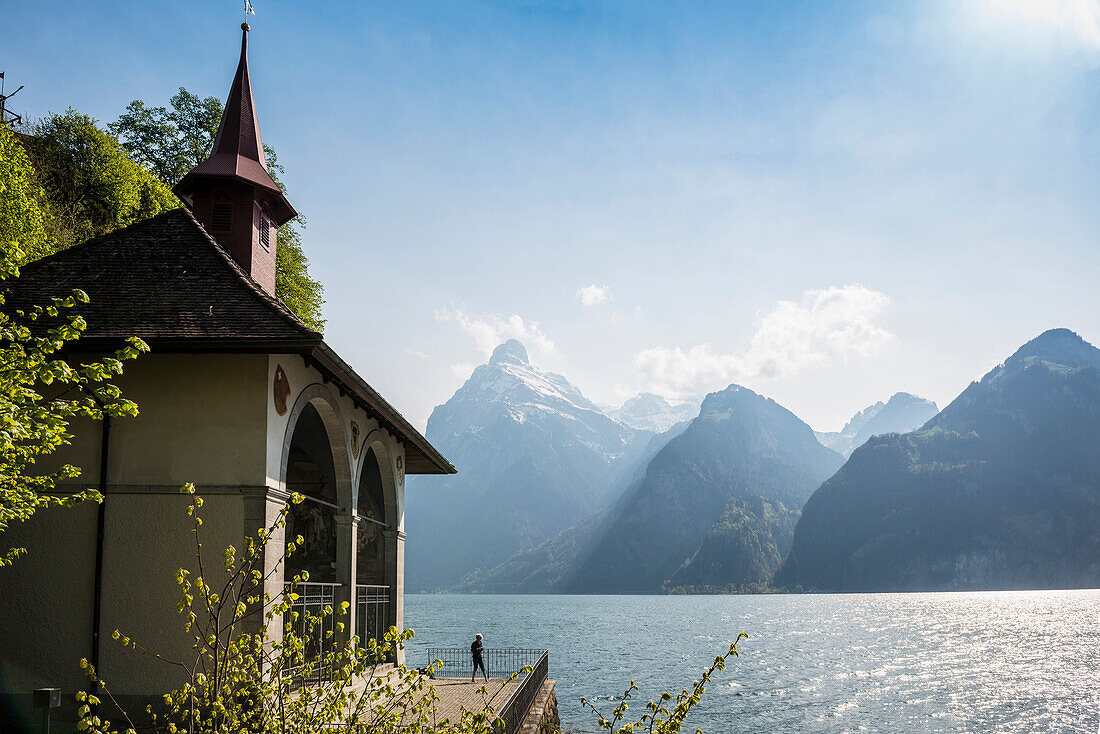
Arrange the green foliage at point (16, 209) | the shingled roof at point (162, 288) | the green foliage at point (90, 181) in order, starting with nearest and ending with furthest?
the shingled roof at point (162, 288) → the green foliage at point (16, 209) → the green foliage at point (90, 181)

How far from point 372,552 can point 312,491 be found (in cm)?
241

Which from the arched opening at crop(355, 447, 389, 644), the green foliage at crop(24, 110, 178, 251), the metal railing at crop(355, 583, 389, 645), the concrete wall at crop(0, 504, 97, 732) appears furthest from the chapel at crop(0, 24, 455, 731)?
the green foliage at crop(24, 110, 178, 251)

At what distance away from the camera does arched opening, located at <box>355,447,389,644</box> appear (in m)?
21.6

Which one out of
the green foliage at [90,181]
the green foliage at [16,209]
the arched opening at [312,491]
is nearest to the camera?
the green foliage at [16,209]

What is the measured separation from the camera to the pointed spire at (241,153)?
19188 mm

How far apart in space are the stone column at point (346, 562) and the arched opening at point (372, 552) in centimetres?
282

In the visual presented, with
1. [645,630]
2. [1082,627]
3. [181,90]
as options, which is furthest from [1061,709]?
[645,630]

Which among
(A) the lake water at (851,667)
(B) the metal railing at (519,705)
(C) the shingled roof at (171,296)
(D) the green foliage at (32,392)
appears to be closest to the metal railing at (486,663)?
(B) the metal railing at (519,705)

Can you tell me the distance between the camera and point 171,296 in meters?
14.4

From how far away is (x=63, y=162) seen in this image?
30.0 meters

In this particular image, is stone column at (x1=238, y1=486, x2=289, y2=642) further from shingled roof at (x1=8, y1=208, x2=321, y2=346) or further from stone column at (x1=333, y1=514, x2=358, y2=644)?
stone column at (x1=333, y1=514, x2=358, y2=644)

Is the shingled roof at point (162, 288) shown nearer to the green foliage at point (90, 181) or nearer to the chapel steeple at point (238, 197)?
the chapel steeple at point (238, 197)

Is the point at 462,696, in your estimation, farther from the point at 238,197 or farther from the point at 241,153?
the point at 241,153

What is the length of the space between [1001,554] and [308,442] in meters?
197
